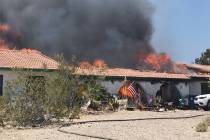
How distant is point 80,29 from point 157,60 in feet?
28.8

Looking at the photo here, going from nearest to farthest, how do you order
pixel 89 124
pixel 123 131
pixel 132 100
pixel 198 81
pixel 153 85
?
1. pixel 123 131
2. pixel 89 124
3. pixel 132 100
4. pixel 153 85
5. pixel 198 81

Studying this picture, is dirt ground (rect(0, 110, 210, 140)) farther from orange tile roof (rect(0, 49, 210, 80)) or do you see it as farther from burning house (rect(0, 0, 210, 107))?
burning house (rect(0, 0, 210, 107))

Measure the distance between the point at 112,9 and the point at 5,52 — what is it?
67.0 ft

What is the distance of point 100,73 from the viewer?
103 ft

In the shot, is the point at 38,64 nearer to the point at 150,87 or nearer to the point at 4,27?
the point at 150,87

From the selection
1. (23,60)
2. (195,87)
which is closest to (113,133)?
(23,60)

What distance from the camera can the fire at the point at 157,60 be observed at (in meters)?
50.1

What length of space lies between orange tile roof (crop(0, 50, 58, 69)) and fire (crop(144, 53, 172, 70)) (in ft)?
48.7

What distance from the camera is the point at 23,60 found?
35500 mm

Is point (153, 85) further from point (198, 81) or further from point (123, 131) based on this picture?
point (123, 131)

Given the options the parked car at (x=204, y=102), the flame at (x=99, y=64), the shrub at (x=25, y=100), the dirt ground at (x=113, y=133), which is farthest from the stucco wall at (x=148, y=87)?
the dirt ground at (x=113, y=133)

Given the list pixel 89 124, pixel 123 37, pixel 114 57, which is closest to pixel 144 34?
pixel 123 37

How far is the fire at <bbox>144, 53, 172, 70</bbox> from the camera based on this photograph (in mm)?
50094

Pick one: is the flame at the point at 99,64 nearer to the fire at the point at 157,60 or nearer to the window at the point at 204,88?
the fire at the point at 157,60
